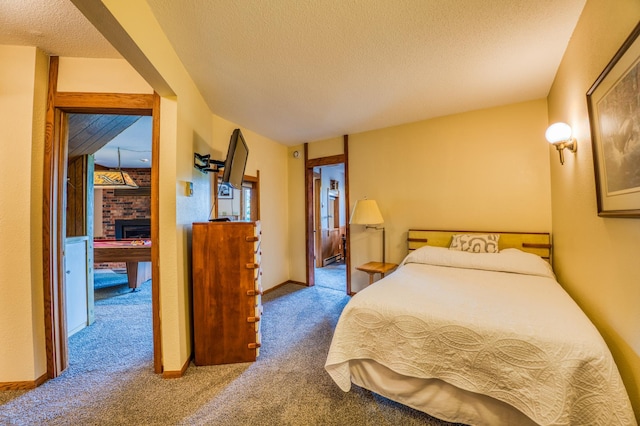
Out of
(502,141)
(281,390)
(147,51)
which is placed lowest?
(281,390)

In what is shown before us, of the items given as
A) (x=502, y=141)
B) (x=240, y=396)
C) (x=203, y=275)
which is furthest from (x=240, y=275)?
(x=502, y=141)

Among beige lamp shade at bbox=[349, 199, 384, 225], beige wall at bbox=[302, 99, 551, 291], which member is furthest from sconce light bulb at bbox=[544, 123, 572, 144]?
beige lamp shade at bbox=[349, 199, 384, 225]

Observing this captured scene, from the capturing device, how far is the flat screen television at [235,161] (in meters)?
2.24

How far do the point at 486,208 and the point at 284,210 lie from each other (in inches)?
118

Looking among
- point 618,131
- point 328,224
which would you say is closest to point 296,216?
point 328,224

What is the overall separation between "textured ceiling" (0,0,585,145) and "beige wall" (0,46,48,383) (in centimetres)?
23

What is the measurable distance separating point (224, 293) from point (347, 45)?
2.17 m

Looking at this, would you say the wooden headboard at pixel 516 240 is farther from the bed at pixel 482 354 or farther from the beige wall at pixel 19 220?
the beige wall at pixel 19 220

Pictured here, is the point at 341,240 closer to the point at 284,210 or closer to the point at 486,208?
the point at 284,210

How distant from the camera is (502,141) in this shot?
280 cm

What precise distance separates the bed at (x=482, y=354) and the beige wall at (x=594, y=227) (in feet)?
0.48

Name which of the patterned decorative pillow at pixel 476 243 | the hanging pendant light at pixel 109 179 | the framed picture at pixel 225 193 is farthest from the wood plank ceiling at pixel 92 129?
the patterned decorative pillow at pixel 476 243

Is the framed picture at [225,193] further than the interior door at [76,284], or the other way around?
the framed picture at [225,193]

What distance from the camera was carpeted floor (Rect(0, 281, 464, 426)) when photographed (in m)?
1.50
